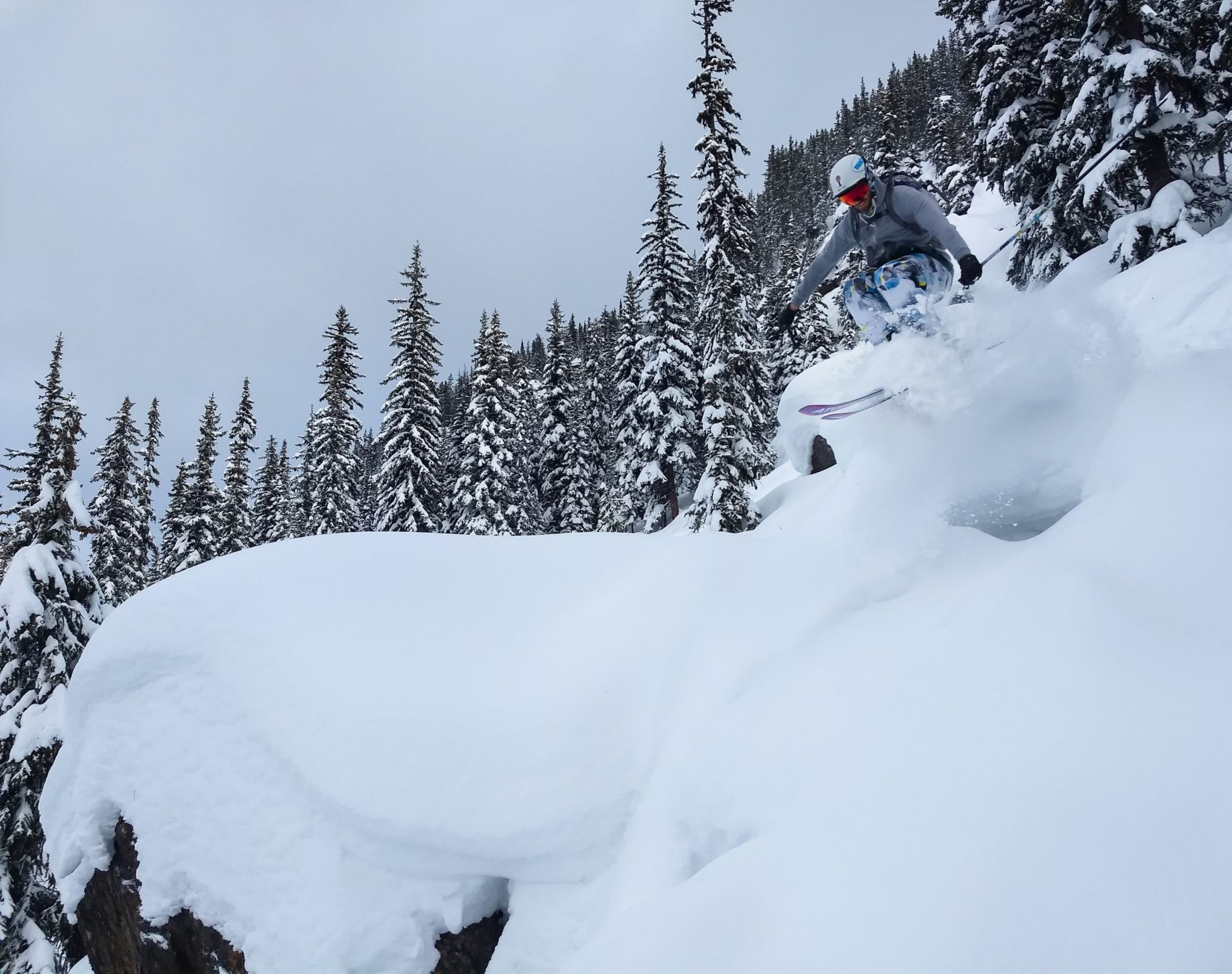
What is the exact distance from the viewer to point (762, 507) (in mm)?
18797

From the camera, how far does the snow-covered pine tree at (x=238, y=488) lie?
2998 centimetres

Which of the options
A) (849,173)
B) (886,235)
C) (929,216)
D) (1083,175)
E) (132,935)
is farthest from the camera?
(1083,175)

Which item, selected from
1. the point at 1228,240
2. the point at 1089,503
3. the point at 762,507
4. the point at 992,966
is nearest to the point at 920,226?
the point at 1228,240

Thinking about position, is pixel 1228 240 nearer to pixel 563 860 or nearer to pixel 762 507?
pixel 563 860

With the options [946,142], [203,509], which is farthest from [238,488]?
[946,142]

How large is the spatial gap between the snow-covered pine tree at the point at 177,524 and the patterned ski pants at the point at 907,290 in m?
32.4

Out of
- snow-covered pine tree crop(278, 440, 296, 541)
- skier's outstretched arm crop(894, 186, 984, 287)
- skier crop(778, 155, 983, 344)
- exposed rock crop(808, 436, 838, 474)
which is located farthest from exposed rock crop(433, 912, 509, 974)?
snow-covered pine tree crop(278, 440, 296, 541)

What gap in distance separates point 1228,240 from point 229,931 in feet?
34.0

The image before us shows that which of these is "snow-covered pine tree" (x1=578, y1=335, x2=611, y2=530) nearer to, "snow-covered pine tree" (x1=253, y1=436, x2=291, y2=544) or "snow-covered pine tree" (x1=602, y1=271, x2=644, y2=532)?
"snow-covered pine tree" (x1=602, y1=271, x2=644, y2=532)

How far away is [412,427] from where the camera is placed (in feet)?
82.3

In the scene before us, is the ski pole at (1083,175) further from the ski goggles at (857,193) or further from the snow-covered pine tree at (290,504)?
the snow-covered pine tree at (290,504)

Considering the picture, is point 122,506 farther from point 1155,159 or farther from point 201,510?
point 1155,159

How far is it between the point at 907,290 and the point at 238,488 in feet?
109

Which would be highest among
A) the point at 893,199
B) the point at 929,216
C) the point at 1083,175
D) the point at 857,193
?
the point at 1083,175
